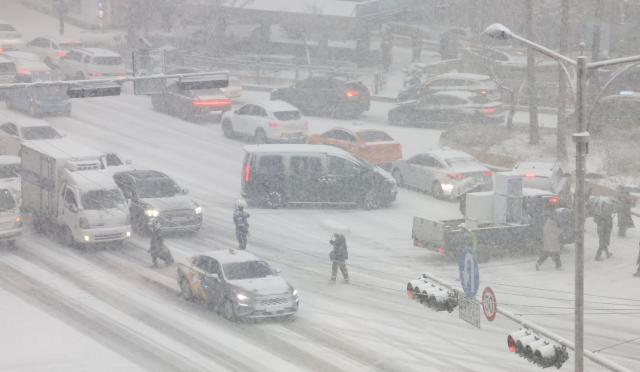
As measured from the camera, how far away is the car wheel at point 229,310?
23734mm

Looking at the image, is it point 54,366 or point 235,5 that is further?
point 235,5

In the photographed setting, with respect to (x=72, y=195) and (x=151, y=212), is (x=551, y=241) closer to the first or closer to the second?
(x=151, y=212)

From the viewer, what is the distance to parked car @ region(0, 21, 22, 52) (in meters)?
57.2

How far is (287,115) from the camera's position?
3981 cm

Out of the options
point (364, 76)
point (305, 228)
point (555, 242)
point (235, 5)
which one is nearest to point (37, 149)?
point (305, 228)

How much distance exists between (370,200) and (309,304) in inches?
344

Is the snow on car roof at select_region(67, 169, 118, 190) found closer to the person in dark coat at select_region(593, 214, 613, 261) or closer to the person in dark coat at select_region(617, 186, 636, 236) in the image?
the person in dark coat at select_region(593, 214, 613, 261)

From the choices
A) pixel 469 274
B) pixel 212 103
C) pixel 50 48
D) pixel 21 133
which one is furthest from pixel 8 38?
pixel 469 274

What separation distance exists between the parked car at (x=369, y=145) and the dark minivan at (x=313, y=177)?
3301 mm

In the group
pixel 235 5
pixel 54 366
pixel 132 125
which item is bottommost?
pixel 54 366

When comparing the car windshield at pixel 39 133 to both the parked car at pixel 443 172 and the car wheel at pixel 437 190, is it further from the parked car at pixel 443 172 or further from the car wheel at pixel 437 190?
the car wheel at pixel 437 190

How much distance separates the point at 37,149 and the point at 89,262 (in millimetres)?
4488

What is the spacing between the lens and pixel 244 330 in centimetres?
2325

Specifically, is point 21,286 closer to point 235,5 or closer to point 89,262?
point 89,262
